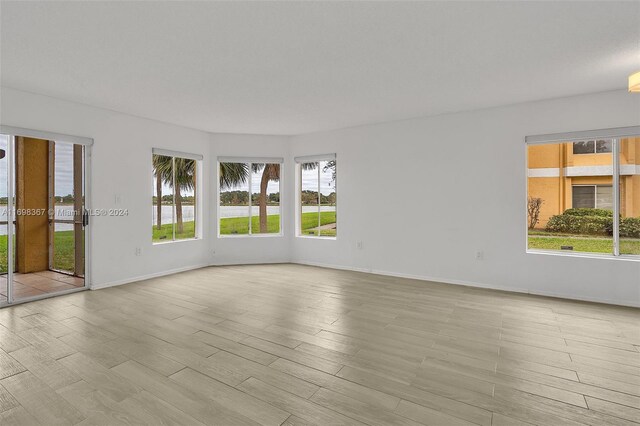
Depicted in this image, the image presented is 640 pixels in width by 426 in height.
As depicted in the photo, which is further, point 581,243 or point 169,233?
point 169,233

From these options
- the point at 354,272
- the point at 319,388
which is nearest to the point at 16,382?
the point at 319,388

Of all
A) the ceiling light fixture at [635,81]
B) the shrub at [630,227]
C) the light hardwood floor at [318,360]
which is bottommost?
the light hardwood floor at [318,360]

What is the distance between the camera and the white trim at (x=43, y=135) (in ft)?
12.5

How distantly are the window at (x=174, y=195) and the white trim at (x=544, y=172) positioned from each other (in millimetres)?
5569

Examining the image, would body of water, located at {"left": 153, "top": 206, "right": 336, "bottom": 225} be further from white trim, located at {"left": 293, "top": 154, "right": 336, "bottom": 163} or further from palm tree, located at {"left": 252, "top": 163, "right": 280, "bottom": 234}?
white trim, located at {"left": 293, "top": 154, "right": 336, "bottom": 163}

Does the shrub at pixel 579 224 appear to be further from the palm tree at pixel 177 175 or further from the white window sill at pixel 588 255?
the palm tree at pixel 177 175

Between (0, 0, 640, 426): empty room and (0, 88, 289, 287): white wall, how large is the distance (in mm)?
31

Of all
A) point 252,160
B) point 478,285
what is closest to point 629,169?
point 478,285

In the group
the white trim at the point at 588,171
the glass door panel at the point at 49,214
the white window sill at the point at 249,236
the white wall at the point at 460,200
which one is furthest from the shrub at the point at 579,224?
the glass door panel at the point at 49,214

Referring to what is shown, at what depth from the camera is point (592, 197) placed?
4.30 metres

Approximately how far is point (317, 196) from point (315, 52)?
3791mm

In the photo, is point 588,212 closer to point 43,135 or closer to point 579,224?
point 579,224

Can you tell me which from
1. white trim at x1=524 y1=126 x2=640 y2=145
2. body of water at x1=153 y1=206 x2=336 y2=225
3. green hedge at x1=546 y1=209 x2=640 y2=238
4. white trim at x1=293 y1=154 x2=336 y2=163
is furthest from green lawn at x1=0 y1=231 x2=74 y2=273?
green hedge at x1=546 y1=209 x2=640 y2=238

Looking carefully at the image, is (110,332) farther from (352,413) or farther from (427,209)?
(427,209)
